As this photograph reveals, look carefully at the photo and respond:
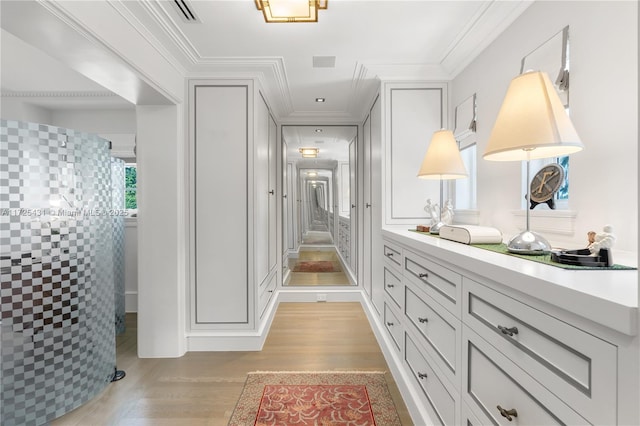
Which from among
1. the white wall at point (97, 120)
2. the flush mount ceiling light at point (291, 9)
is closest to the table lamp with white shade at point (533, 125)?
the flush mount ceiling light at point (291, 9)

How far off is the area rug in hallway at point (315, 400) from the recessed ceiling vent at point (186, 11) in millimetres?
2525

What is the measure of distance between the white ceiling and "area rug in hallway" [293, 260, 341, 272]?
3.04 metres

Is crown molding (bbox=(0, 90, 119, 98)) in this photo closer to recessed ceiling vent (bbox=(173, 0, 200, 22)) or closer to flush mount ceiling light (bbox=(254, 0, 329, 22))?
recessed ceiling vent (bbox=(173, 0, 200, 22))

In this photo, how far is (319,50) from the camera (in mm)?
2387

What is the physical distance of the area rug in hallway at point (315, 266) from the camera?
17.5ft

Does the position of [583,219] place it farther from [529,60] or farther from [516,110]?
[529,60]

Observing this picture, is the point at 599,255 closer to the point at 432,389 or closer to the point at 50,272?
the point at 432,389

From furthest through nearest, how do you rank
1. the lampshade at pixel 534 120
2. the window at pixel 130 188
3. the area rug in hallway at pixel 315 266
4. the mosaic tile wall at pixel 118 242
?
1. the area rug in hallway at pixel 315 266
2. the window at pixel 130 188
3. the mosaic tile wall at pixel 118 242
4. the lampshade at pixel 534 120

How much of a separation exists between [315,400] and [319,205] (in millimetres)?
6031

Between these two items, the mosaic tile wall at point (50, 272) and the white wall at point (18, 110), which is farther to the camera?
the white wall at point (18, 110)

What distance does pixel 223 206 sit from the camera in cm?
268

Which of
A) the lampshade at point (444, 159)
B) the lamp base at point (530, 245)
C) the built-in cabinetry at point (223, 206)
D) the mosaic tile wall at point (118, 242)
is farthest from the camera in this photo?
the mosaic tile wall at point (118, 242)

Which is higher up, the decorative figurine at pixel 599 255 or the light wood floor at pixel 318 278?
the decorative figurine at pixel 599 255

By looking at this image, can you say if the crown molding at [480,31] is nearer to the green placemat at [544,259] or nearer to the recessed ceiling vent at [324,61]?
the recessed ceiling vent at [324,61]
